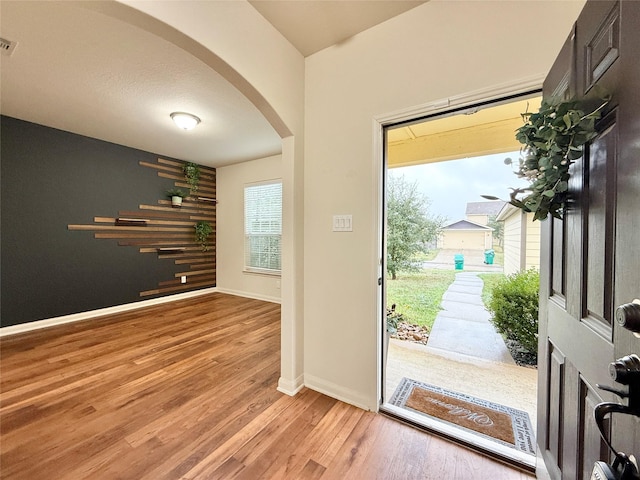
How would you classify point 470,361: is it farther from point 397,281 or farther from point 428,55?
point 428,55

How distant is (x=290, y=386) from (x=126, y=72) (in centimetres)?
296

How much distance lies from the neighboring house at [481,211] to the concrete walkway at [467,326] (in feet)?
2.76

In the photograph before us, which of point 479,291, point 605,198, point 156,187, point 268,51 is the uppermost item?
point 268,51

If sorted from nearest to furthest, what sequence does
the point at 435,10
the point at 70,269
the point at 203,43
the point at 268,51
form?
1. the point at 203,43
2. the point at 435,10
3. the point at 268,51
4. the point at 70,269

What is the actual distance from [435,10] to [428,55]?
251 mm

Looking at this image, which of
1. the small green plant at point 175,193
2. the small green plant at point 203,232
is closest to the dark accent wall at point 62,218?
→ the small green plant at point 175,193

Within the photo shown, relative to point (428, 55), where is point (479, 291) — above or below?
below

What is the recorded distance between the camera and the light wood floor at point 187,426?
4.46ft

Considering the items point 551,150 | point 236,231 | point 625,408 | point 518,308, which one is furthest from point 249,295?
point 625,408

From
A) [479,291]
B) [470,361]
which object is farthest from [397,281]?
[470,361]

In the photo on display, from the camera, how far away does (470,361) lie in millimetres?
2639

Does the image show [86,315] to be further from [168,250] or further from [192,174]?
[192,174]

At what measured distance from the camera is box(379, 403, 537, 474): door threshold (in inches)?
54.7

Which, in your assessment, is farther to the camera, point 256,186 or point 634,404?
point 256,186
